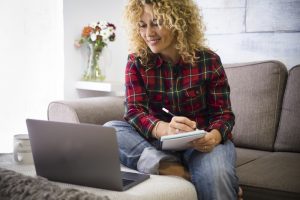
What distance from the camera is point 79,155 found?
4.04 feet

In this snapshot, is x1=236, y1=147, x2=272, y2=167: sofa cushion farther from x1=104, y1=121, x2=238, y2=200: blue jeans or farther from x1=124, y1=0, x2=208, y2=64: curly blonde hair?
x1=124, y1=0, x2=208, y2=64: curly blonde hair

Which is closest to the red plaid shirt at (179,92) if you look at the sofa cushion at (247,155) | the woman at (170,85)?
the woman at (170,85)

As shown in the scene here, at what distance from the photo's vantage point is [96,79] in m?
2.73

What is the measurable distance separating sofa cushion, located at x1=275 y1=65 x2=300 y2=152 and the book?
28.4 inches

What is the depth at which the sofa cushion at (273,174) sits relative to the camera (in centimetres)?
151

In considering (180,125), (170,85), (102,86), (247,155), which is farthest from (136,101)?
(102,86)

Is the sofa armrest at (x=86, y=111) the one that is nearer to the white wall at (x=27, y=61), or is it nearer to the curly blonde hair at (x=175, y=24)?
the curly blonde hair at (x=175, y=24)

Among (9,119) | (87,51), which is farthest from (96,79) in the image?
(9,119)

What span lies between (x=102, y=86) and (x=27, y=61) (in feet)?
1.48

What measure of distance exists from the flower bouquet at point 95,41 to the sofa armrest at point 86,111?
0.60m

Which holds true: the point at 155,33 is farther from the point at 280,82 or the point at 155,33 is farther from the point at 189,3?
the point at 280,82

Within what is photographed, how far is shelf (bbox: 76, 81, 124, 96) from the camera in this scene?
8.46 ft

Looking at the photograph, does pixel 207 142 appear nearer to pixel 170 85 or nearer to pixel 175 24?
pixel 170 85

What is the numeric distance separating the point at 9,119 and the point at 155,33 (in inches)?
47.0
